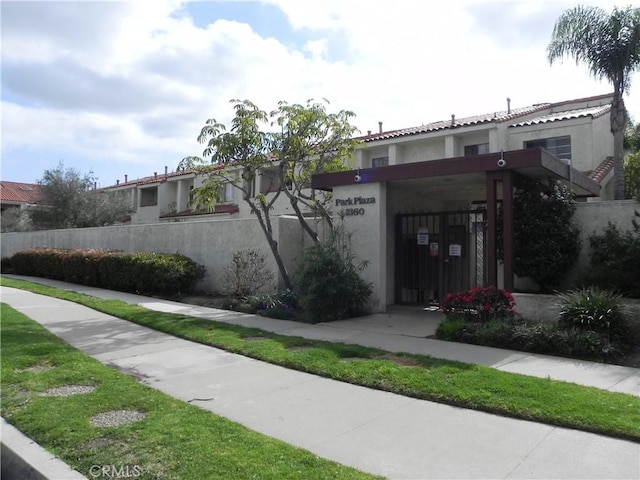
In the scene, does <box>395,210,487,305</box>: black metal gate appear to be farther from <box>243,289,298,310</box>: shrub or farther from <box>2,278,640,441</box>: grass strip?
<box>2,278,640,441</box>: grass strip

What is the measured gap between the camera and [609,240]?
10.2m

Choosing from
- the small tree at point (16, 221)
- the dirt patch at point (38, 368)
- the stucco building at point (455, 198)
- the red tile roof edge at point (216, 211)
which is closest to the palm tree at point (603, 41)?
the stucco building at point (455, 198)

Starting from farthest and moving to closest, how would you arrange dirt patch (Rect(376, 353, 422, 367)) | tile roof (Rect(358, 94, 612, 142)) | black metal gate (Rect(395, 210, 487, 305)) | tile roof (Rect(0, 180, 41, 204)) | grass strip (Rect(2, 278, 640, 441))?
tile roof (Rect(0, 180, 41, 204))
tile roof (Rect(358, 94, 612, 142))
black metal gate (Rect(395, 210, 487, 305))
dirt patch (Rect(376, 353, 422, 367))
grass strip (Rect(2, 278, 640, 441))

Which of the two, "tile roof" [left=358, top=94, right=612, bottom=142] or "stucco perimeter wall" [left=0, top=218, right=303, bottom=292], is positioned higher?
"tile roof" [left=358, top=94, right=612, bottom=142]

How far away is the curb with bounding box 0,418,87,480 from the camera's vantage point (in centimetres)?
390

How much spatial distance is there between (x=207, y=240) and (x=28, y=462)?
40.2 feet

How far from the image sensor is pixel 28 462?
4109 mm

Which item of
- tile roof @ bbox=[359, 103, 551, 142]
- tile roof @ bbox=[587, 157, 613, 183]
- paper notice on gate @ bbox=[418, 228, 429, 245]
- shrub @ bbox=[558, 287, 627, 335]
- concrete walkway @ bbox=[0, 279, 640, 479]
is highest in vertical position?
tile roof @ bbox=[359, 103, 551, 142]

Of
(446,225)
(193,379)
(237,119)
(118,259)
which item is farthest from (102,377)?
(118,259)

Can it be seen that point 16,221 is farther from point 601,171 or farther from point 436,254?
point 601,171

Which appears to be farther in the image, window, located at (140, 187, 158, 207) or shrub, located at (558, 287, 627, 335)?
window, located at (140, 187, 158, 207)

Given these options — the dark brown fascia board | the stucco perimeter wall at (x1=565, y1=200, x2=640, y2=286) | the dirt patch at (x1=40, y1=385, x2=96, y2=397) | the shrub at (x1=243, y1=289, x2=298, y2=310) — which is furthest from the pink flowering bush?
the dirt patch at (x1=40, y1=385, x2=96, y2=397)

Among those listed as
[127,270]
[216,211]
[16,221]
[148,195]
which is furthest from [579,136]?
[16,221]

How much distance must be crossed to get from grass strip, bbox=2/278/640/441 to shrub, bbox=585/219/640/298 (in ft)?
15.1
